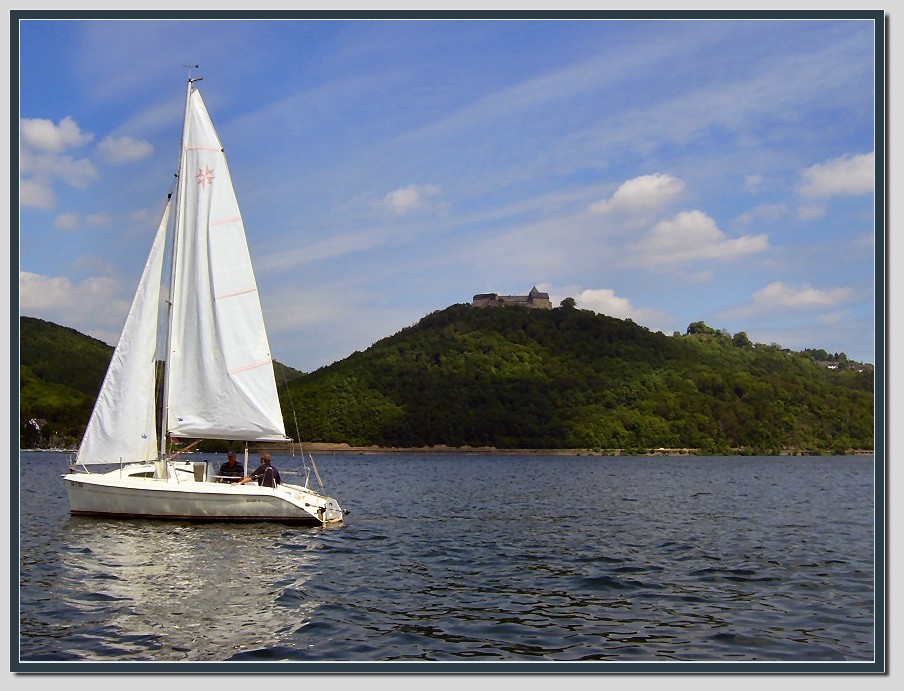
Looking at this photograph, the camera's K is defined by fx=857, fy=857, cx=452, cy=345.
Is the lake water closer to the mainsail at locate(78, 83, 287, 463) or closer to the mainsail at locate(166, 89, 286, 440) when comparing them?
the mainsail at locate(78, 83, 287, 463)

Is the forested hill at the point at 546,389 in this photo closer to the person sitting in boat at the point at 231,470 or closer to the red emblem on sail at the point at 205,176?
the person sitting in boat at the point at 231,470

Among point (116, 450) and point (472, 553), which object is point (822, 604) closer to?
point (472, 553)

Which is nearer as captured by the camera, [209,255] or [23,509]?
[209,255]

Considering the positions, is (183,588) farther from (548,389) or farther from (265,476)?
(548,389)

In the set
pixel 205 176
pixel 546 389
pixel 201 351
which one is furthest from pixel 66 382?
pixel 546 389

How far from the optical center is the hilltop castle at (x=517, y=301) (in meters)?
162

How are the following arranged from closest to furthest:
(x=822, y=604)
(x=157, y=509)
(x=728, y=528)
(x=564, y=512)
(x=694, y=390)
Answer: (x=822, y=604) < (x=157, y=509) < (x=728, y=528) < (x=564, y=512) < (x=694, y=390)

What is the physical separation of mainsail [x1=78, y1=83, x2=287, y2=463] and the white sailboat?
0.03 metres

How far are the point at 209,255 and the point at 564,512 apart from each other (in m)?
17.5

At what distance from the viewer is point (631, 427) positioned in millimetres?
136000

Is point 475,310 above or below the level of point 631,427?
above

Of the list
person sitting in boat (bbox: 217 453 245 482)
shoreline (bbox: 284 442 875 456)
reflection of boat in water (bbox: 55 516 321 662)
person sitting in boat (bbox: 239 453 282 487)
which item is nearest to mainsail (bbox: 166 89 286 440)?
person sitting in boat (bbox: 239 453 282 487)

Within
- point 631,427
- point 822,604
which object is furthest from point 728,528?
point 631,427

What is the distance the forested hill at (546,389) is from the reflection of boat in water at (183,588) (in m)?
110
